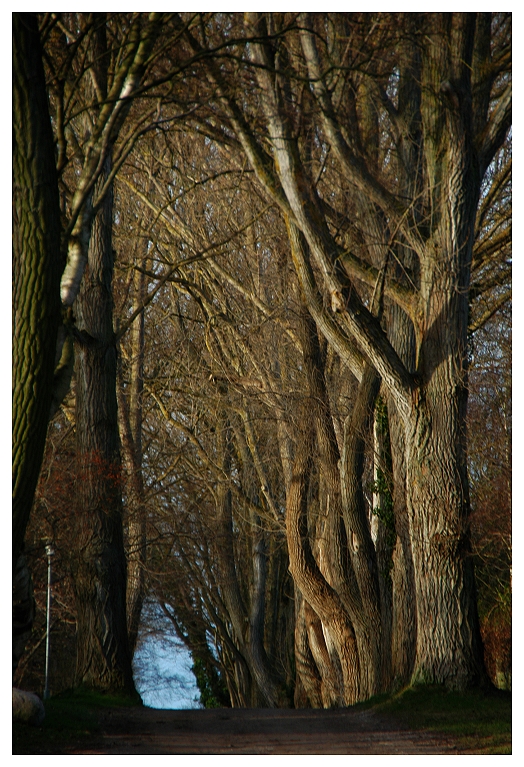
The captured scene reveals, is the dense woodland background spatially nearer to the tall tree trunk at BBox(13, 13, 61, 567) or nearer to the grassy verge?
the tall tree trunk at BBox(13, 13, 61, 567)

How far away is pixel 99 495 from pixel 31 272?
518cm

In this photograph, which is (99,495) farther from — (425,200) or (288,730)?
(425,200)

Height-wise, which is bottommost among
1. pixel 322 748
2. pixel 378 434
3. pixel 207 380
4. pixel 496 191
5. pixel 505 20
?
pixel 322 748

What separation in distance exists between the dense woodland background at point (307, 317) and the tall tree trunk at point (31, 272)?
0.05 metres

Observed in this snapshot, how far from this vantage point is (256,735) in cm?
782

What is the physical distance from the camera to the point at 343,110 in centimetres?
974

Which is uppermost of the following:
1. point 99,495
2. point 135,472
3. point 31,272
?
point 31,272

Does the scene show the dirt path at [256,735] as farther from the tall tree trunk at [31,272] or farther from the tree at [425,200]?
the tall tree trunk at [31,272]

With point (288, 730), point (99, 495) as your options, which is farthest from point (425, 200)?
point (288, 730)

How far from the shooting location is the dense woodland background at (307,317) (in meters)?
8.20

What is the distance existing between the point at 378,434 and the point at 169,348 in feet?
23.3

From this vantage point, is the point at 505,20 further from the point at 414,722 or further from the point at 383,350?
the point at 414,722

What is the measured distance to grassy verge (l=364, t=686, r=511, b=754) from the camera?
7080 mm
